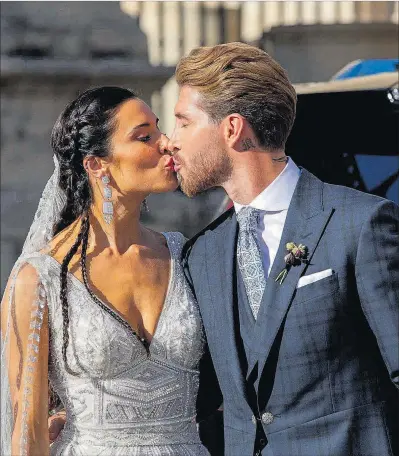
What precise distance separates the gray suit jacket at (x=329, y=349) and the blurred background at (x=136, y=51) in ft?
18.6

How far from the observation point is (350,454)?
3.48 m

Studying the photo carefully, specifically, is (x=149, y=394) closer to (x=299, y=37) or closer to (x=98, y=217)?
(x=98, y=217)

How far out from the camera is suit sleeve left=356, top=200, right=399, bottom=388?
335cm

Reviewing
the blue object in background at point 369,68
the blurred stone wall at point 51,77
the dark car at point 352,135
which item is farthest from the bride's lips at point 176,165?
the blurred stone wall at point 51,77

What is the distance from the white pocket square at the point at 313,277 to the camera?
347cm

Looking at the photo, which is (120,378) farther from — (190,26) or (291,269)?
(190,26)

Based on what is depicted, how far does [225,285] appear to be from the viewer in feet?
12.2

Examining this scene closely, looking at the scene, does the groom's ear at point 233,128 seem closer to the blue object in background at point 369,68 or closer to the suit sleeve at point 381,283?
the suit sleeve at point 381,283

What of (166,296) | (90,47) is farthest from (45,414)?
(90,47)

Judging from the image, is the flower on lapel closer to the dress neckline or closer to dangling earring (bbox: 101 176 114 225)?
→ the dress neckline

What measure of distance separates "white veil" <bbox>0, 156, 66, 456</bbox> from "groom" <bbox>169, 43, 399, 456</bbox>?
594 mm

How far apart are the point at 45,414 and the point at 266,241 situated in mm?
932

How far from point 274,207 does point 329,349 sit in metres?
0.50

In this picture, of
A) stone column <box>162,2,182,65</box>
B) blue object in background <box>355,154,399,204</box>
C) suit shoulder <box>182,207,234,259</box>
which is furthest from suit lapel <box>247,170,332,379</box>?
stone column <box>162,2,182,65</box>
